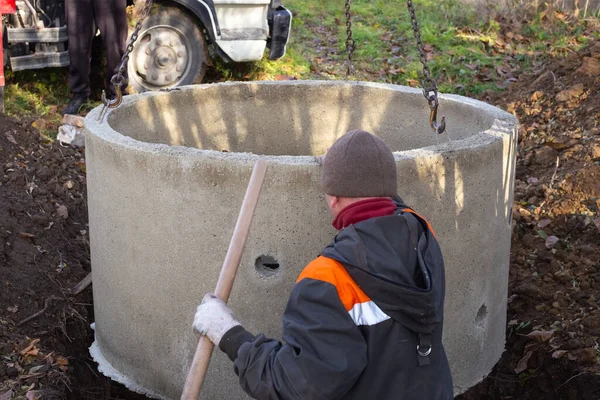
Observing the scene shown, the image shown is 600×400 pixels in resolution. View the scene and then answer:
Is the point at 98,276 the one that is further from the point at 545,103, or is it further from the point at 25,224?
the point at 545,103

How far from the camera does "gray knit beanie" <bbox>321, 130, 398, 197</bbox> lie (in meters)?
2.36

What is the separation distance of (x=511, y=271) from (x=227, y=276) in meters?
2.95

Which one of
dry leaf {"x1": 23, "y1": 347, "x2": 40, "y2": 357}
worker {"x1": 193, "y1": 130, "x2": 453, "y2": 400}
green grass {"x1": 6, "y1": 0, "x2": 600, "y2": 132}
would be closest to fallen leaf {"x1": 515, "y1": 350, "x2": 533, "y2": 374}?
worker {"x1": 193, "y1": 130, "x2": 453, "y2": 400}

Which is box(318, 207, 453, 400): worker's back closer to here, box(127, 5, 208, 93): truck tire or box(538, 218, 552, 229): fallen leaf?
box(538, 218, 552, 229): fallen leaf

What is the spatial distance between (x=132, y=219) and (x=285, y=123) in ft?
5.77

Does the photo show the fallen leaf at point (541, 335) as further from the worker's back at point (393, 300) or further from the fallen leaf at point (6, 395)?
the fallen leaf at point (6, 395)

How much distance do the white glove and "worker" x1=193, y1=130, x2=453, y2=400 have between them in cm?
5

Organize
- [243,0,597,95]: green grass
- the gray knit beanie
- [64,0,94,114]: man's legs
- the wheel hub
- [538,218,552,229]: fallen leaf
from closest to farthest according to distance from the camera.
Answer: the gray knit beanie < [538,218,552,229]: fallen leaf < [64,0,94,114]: man's legs < the wheel hub < [243,0,597,95]: green grass

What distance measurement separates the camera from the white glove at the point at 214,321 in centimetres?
253

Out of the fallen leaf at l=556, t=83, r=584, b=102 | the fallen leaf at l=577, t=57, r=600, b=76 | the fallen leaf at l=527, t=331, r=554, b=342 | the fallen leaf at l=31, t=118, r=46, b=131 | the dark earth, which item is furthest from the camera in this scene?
the fallen leaf at l=577, t=57, r=600, b=76

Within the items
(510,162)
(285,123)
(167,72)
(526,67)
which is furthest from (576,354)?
(526,67)

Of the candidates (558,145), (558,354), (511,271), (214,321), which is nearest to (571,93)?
(558,145)

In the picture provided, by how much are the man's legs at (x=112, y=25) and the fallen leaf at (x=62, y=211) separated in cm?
174

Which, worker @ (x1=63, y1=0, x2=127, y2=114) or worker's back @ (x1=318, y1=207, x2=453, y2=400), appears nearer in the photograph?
worker's back @ (x1=318, y1=207, x2=453, y2=400)
